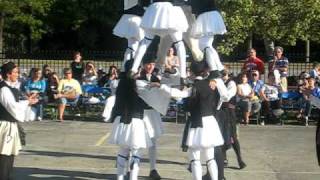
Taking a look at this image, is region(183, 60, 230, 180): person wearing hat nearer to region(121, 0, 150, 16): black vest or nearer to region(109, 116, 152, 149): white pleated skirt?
region(109, 116, 152, 149): white pleated skirt

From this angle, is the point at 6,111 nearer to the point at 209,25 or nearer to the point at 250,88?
the point at 209,25

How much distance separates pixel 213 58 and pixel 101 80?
10.6 meters

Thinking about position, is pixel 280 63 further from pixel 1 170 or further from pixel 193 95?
pixel 1 170

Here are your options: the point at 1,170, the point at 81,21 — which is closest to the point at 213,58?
the point at 1,170

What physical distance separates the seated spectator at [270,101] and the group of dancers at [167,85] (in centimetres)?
773

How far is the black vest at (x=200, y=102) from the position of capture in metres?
9.36

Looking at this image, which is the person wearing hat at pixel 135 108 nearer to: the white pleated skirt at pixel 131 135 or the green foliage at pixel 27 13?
the white pleated skirt at pixel 131 135

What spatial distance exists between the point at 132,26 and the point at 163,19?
1244mm

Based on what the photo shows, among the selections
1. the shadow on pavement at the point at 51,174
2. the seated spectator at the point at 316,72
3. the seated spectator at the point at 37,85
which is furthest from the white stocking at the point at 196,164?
the seated spectator at the point at 37,85

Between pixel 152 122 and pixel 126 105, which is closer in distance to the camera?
pixel 126 105

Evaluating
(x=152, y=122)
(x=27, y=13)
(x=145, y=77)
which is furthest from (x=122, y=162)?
(x=27, y=13)

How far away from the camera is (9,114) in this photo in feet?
30.4

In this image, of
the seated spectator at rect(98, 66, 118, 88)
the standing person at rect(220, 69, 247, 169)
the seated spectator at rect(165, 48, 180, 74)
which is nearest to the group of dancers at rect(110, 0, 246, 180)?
the seated spectator at rect(165, 48, 180, 74)

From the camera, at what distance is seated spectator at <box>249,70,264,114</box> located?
17.4 metres
